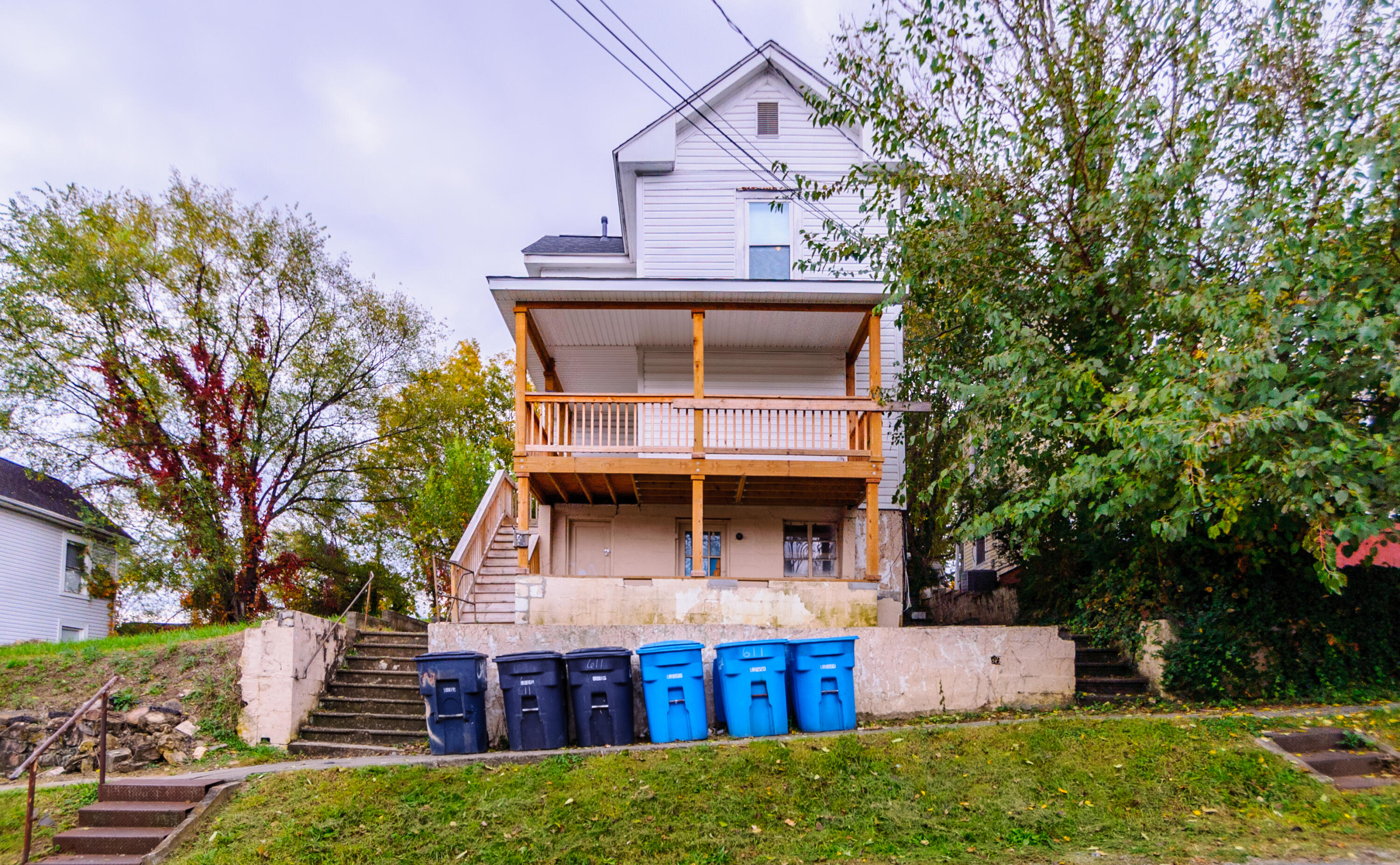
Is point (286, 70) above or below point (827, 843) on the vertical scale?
above

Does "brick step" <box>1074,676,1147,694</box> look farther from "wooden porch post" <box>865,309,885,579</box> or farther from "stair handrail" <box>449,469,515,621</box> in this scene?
"stair handrail" <box>449,469,515,621</box>

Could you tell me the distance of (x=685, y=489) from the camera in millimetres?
13641

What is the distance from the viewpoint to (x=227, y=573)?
1823cm

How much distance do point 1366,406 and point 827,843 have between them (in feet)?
21.5

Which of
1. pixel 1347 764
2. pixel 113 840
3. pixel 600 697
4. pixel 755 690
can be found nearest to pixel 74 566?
pixel 113 840

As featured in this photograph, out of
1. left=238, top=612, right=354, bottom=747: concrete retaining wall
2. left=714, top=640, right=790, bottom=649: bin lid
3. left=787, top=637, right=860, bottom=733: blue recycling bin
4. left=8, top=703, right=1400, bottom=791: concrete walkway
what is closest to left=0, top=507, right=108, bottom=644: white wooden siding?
left=8, top=703, right=1400, bottom=791: concrete walkway

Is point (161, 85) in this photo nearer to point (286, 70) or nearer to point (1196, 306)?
point (286, 70)

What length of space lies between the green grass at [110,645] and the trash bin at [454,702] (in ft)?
16.4

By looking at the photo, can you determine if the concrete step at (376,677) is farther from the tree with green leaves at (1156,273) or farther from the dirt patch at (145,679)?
the tree with green leaves at (1156,273)

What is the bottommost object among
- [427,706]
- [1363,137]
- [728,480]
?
[427,706]

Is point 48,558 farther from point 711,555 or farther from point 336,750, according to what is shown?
point 711,555

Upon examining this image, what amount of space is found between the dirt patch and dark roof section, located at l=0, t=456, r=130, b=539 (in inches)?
347

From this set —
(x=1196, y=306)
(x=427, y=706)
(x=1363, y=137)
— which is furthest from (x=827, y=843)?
(x=1363, y=137)

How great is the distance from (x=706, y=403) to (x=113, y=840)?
8075 millimetres
